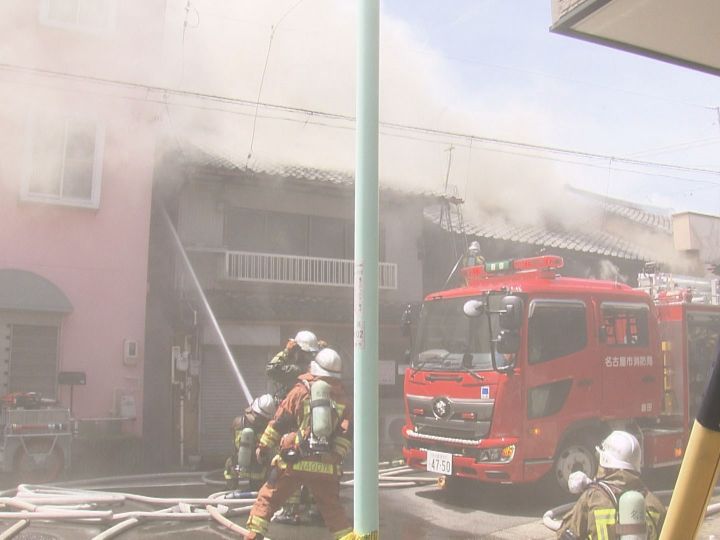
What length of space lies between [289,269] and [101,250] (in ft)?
9.20

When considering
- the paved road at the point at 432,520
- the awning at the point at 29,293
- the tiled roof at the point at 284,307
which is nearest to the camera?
the paved road at the point at 432,520

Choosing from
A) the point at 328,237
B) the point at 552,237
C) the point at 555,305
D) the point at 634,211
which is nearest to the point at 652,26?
the point at 555,305

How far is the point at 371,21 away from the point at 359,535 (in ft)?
8.96

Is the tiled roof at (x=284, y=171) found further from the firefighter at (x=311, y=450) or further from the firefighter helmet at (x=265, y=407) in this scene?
the firefighter at (x=311, y=450)

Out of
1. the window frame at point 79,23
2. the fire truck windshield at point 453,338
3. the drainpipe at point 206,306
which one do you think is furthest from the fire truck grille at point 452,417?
the window frame at point 79,23

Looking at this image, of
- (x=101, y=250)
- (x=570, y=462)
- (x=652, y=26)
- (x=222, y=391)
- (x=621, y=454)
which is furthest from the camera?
(x=222, y=391)

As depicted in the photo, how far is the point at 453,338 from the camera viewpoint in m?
6.81

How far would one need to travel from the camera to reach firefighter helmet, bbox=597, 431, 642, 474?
3379 mm

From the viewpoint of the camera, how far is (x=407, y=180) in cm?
1149

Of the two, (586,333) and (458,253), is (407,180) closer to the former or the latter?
(458,253)

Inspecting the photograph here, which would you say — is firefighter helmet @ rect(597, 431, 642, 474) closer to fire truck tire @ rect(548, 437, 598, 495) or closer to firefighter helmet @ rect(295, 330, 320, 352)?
firefighter helmet @ rect(295, 330, 320, 352)

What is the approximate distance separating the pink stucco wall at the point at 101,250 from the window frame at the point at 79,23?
3.17 ft

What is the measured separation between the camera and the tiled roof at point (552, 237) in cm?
1153

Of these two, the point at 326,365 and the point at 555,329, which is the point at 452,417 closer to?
the point at 555,329
